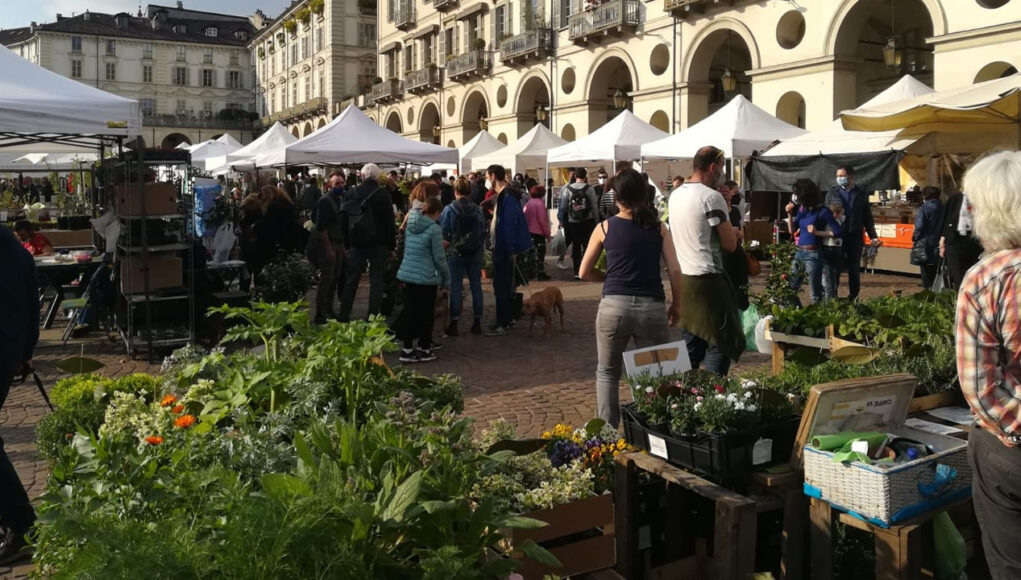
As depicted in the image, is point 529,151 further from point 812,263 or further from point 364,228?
point 364,228

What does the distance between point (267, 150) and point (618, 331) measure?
A: 49.6ft

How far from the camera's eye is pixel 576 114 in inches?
1187

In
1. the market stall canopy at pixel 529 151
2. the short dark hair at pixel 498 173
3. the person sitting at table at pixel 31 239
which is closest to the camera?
the short dark hair at pixel 498 173

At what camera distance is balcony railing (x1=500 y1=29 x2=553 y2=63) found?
102 feet

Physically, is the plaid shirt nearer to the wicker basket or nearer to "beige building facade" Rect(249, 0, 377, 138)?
the wicker basket

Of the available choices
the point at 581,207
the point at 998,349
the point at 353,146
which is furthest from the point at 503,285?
the point at 998,349

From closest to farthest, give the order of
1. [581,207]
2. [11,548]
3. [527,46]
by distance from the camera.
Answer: [11,548] → [581,207] → [527,46]

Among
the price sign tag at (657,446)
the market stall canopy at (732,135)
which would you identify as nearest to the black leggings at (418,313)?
the price sign tag at (657,446)

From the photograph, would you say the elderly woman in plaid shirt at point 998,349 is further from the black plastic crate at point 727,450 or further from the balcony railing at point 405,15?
the balcony railing at point 405,15

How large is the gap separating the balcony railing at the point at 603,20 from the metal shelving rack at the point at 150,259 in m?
20.1

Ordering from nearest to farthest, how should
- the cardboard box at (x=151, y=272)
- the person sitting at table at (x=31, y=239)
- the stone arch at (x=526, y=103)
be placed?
1. the cardboard box at (x=151, y=272)
2. the person sitting at table at (x=31, y=239)
3. the stone arch at (x=526, y=103)

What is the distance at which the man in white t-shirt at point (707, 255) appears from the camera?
5.46 metres

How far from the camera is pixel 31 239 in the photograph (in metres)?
10.9

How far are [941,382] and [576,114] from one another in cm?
2661
